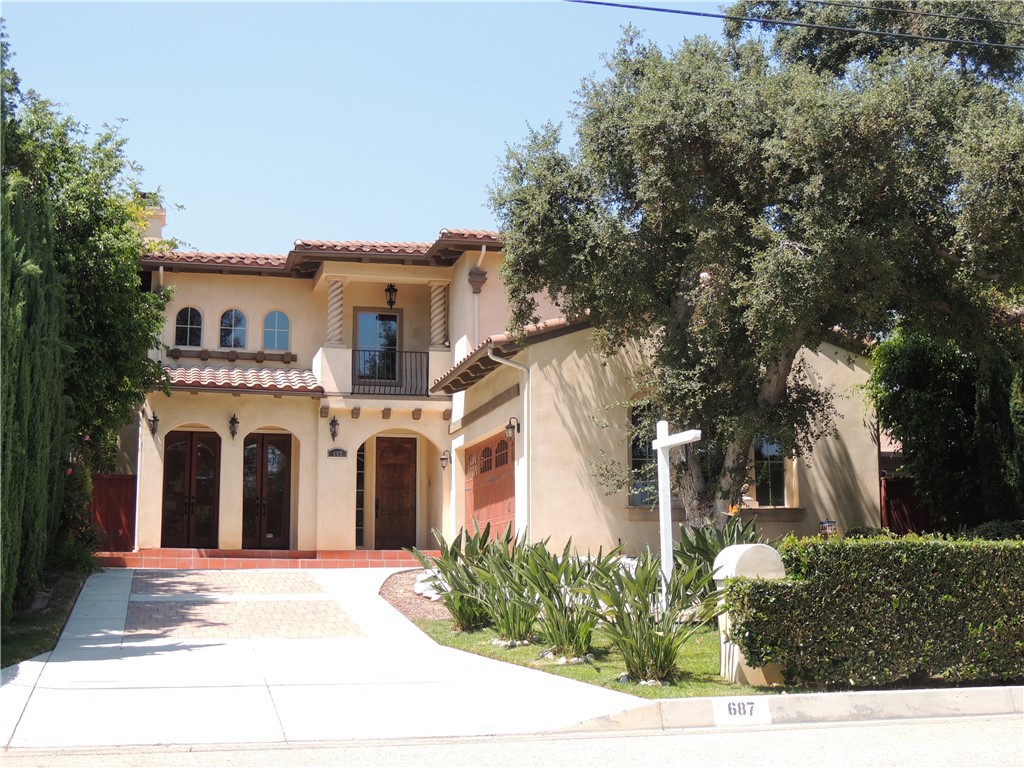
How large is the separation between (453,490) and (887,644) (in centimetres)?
1403

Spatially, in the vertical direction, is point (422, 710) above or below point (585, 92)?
below

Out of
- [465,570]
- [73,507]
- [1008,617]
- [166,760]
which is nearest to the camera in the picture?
[166,760]

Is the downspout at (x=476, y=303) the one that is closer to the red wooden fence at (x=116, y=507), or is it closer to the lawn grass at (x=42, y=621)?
the red wooden fence at (x=116, y=507)

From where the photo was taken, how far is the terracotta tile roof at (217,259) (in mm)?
23078

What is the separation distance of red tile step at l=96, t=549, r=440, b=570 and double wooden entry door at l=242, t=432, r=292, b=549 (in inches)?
52.4

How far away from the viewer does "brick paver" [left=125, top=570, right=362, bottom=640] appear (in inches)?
495

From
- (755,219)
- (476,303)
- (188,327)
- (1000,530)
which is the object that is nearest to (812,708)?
(755,219)

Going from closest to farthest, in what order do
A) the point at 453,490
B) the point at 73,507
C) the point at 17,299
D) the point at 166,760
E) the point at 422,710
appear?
the point at 166,760
the point at 422,710
the point at 17,299
the point at 73,507
the point at 453,490

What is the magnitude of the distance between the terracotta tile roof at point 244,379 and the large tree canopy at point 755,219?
27.2 feet

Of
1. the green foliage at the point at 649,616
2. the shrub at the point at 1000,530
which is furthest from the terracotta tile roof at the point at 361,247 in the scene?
the green foliage at the point at 649,616

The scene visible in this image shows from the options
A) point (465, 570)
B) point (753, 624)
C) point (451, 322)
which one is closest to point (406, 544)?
point (451, 322)

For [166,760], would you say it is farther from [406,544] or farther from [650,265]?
[406,544]

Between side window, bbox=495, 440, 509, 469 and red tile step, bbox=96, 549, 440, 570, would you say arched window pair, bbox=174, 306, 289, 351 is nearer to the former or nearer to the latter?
red tile step, bbox=96, 549, 440, 570

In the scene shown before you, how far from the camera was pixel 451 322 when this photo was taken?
76.2 ft
